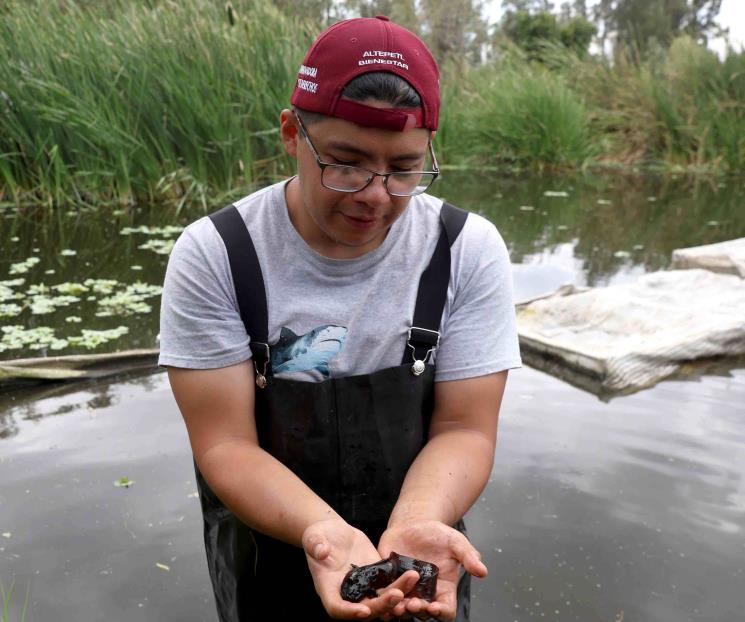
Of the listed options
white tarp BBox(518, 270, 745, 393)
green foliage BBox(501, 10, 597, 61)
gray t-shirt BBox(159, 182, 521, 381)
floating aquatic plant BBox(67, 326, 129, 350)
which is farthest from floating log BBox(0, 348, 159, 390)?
green foliage BBox(501, 10, 597, 61)

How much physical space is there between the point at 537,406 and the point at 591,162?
9.83 meters

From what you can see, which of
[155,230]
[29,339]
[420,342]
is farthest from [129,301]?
[420,342]

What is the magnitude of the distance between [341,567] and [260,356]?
0.46m

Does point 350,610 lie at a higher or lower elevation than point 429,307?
lower

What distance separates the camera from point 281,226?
5.82 feet

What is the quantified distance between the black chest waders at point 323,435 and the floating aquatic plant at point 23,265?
3.61m

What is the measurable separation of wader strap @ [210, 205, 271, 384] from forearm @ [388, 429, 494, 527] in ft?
1.25

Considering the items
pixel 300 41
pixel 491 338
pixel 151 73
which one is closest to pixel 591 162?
pixel 300 41

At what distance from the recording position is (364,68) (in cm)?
157

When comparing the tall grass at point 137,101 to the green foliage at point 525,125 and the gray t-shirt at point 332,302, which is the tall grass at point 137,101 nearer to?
the green foliage at point 525,125

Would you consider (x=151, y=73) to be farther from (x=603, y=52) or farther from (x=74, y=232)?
(x=603, y=52)

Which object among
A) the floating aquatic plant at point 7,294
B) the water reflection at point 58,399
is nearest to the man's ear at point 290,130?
the water reflection at point 58,399

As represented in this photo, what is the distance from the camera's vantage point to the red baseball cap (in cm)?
157

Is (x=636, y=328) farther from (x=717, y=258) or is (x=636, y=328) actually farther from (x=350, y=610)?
(x=350, y=610)
